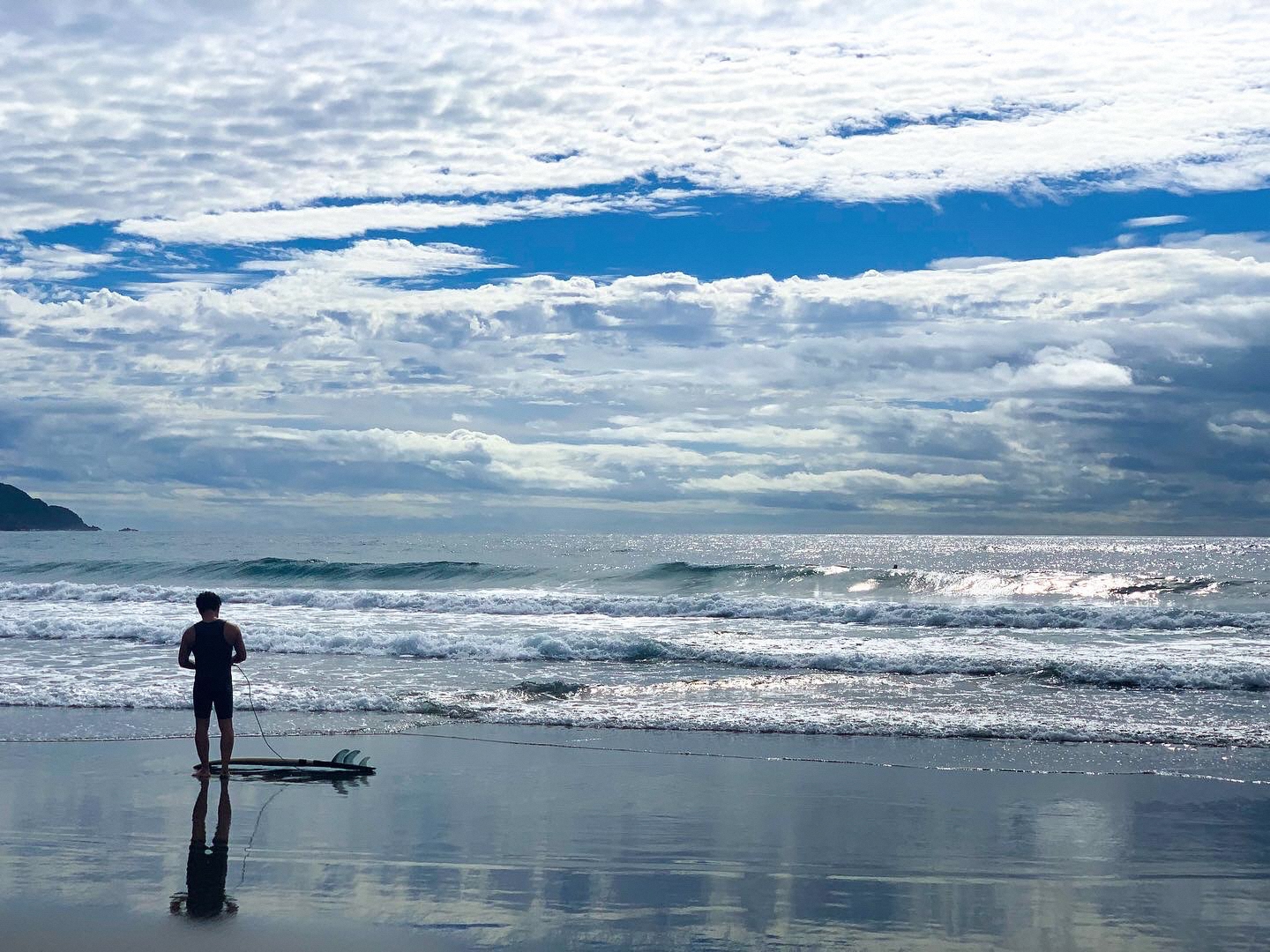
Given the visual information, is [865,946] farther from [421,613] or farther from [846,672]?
[421,613]

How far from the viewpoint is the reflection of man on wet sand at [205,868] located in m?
6.33

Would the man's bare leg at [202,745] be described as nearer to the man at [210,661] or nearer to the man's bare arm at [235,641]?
the man at [210,661]

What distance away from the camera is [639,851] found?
25.1ft

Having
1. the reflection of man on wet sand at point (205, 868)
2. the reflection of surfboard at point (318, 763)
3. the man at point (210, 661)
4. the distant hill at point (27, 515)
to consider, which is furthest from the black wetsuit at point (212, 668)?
the distant hill at point (27, 515)

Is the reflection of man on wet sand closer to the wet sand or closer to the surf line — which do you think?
the wet sand

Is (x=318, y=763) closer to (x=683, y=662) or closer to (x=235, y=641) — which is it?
(x=235, y=641)

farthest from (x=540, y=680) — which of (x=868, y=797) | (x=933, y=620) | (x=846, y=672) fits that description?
(x=933, y=620)

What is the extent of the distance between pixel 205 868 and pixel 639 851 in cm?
298

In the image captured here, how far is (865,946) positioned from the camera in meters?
5.79

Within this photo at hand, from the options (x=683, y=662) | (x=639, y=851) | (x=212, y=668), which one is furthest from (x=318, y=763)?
(x=683, y=662)

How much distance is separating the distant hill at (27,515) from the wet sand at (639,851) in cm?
14130

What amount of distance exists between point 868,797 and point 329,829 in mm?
4559

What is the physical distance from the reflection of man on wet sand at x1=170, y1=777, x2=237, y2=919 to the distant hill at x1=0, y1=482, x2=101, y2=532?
143 meters

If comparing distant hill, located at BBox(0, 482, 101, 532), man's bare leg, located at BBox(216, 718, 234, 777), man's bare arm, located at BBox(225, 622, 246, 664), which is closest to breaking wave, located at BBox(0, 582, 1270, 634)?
man's bare arm, located at BBox(225, 622, 246, 664)
